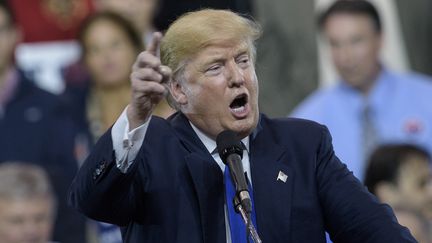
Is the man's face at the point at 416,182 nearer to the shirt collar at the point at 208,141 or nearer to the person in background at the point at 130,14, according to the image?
the person in background at the point at 130,14

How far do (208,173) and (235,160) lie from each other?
199 millimetres

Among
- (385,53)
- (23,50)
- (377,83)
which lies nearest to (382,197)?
(377,83)

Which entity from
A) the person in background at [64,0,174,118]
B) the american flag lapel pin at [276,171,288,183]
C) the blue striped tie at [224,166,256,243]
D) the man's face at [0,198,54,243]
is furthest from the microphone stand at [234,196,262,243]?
the person in background at [64,0,174,118]

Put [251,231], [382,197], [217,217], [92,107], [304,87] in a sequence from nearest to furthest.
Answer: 1. [251,231]
2. [217,217]
3. [382,197]
4. [92,107]
5. [304,87]

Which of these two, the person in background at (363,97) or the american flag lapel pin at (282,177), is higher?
the american flag lapel pin at (282,177)

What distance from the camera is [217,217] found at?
10.8 feet

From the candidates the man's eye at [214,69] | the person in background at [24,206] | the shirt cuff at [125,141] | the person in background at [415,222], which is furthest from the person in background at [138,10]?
the shirt cuff at [125,141]

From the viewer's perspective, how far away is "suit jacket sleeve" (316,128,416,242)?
3.27 m

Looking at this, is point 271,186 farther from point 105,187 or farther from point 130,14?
point 130,14

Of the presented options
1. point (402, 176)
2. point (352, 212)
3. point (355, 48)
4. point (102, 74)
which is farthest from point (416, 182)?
point (352, 212)

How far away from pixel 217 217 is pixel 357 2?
11.5 feet

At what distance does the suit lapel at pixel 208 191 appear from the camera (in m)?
3.26

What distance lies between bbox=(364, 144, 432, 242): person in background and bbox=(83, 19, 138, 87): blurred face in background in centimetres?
135

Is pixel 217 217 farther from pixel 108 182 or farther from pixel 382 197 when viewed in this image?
pixel 382 197
